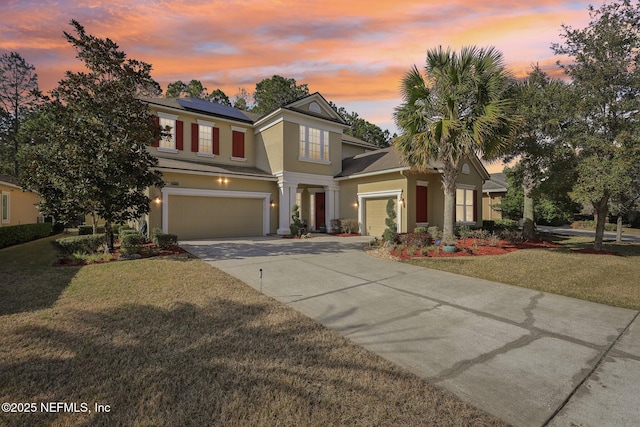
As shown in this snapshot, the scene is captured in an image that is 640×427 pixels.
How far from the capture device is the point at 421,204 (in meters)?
15.8

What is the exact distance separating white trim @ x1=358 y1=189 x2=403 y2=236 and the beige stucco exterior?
57.9 feet

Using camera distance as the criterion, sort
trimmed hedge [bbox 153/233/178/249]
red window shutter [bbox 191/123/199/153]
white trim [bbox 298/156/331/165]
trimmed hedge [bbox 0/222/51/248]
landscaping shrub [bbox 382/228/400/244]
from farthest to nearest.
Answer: white trim [bbox 298/156/331/165] < red window shutter [bbox 191/123/199/153] < trimmed hedge [bbox 0/222/51/248] < landscaping shrub [bbox 382/228/400/244] < trimmed hedge [bbox 153/233/178/249]

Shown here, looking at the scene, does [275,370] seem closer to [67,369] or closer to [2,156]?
[67,369]

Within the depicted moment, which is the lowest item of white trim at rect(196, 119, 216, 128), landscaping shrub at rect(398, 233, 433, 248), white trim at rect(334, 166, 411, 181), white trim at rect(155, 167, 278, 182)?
landscaping shrub at rect(398, 233, 433, 248)

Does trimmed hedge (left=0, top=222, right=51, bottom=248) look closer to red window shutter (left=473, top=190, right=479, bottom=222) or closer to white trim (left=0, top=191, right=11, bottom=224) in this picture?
white trim (left=0, top=191, right=11, bottom=224)

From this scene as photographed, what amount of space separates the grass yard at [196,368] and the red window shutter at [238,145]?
13.9m

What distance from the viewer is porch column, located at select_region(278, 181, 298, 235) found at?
55.3 ft

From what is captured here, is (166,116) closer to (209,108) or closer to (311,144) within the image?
(209,108)

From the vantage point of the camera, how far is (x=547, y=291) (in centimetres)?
621

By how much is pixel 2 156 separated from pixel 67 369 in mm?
40093

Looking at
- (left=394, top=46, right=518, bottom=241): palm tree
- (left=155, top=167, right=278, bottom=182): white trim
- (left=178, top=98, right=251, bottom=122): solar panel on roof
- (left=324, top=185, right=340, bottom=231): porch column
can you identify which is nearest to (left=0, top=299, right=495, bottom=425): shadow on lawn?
(left=394, top=46, right=518, bottom=241): palm tree

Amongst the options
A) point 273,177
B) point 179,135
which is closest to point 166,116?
point 179,135

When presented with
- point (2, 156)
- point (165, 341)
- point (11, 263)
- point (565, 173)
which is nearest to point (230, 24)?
point (165, 341)

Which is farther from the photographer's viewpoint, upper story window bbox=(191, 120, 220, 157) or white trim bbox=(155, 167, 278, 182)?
upper story window bbox=(191, 120, 220, 157)
